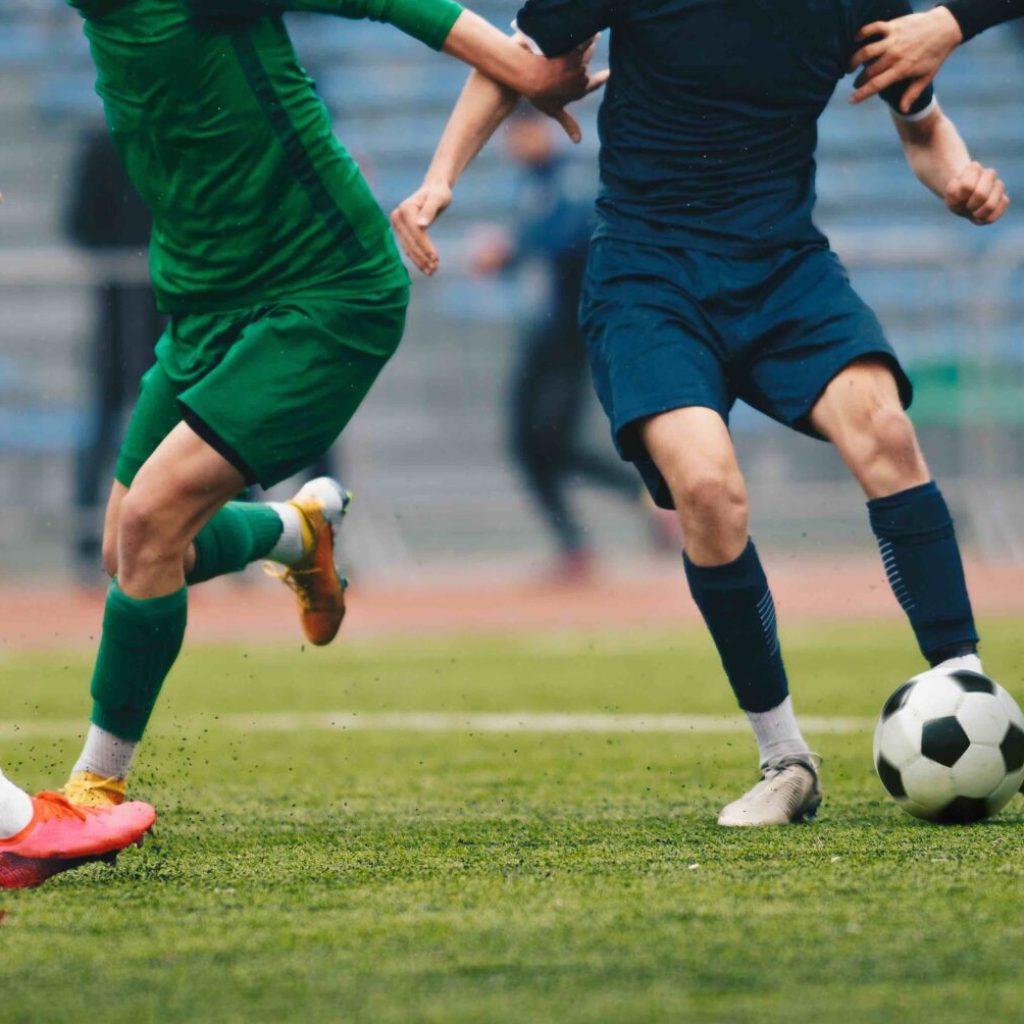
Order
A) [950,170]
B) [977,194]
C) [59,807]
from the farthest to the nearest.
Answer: [950,170], [977,194], [59,807]

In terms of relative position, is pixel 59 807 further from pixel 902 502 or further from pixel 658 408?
pixel 902 502

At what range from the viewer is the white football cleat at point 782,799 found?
4000 millimetres

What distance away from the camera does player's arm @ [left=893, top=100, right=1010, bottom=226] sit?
14.2 ft

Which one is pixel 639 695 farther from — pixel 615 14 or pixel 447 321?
pixel 447 321

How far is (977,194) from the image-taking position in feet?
14.2

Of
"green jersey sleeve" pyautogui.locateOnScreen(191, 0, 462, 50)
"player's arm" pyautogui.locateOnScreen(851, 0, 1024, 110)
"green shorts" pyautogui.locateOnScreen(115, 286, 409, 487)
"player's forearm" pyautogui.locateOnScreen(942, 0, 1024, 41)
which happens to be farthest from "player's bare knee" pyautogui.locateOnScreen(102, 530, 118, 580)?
"player's forearm" pyautogui.locateOnScreen(942, 0, 1024, 41)

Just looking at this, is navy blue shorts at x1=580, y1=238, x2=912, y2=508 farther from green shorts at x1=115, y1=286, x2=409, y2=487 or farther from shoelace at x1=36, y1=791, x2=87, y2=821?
shoelace at x1=36, y1=791, x2=87, y2=821

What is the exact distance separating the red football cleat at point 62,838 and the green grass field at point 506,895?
0.05 meters

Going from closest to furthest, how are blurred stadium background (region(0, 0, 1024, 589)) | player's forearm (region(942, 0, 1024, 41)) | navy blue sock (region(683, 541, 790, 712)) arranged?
navy blue sock (region(683, 541, 790, 712)), player's forearm (region(942, 0, 1024, 41)), blurred stadium background (region(0, 0, 1024, 589))

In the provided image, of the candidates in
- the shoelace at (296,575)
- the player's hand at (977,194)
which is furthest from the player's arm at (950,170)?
the shoelace at (296,575)

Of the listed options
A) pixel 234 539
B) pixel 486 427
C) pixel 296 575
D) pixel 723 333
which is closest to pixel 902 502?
pixel 723 333

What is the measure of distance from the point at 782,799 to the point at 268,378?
51.9 inches

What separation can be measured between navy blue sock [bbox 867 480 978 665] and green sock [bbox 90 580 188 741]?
1.45m

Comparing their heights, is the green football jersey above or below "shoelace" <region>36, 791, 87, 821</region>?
above
